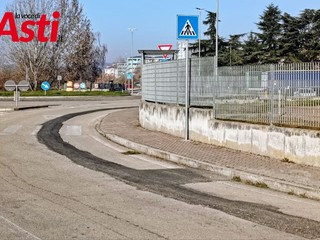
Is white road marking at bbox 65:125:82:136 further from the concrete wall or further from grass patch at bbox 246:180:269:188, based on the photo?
grass patch at bbox 246:180:269:188

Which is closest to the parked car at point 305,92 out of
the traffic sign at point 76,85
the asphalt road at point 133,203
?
the asphalt road at point 133,203

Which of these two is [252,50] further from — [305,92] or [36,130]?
[305,92]

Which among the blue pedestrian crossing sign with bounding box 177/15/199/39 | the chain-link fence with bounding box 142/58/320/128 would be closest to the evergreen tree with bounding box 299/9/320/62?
the chain-link fence with bounding box 142/58/320/128

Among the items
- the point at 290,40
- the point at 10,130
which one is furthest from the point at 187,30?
the point at 290,40

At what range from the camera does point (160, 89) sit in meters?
17.2

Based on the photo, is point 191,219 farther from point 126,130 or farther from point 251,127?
point 126,130

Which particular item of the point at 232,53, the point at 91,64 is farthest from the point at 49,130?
the point at 91,64

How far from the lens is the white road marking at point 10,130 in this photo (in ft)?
57.3

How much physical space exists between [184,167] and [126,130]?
272 inches

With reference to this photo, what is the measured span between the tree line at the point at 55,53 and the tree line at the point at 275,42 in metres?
17.5

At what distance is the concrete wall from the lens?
10.3 meters

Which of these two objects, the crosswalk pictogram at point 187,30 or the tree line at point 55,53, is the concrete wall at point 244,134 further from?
the tree line at point 55,53

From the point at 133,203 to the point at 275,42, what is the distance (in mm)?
61735

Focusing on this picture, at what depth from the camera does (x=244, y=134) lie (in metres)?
12.1
